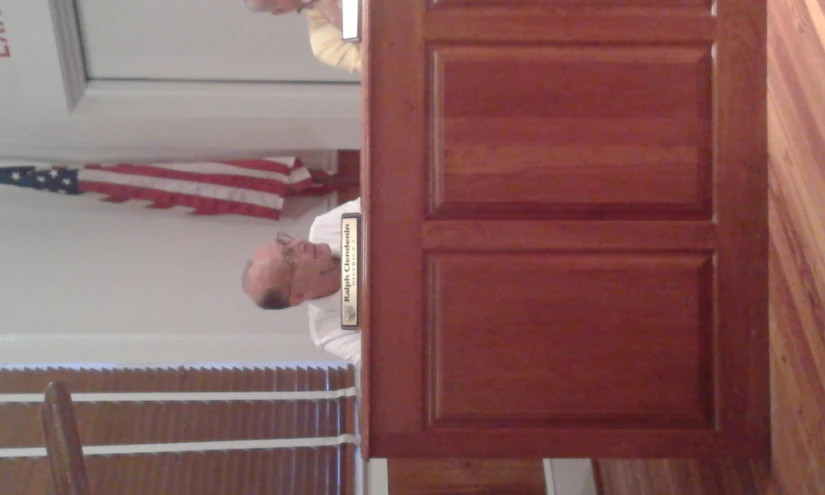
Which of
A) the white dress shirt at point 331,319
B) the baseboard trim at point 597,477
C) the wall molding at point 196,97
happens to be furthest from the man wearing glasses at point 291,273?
the baseboard trim at point 597,477

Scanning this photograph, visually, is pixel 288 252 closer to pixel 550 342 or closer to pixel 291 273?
pixel 291 273

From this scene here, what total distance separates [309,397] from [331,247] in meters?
0.94

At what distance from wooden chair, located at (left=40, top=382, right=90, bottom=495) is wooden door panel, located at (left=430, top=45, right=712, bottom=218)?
2.73 ft

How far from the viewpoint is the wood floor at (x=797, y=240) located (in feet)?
3.67

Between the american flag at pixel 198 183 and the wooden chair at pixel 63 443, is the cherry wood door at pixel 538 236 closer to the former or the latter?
the wooden chair at pixel 63 443

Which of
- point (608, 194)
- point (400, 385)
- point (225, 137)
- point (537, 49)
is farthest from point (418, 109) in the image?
point (225, 137)

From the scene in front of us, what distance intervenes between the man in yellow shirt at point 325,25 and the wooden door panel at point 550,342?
76cm

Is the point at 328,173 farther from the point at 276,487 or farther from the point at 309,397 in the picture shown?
the point at 276,487

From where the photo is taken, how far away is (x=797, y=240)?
1.13 m

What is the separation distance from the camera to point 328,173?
2506 millimetres

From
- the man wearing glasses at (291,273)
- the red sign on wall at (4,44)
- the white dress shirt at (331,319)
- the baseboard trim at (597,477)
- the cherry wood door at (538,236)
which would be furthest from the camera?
the baseboard trim at (597,477)

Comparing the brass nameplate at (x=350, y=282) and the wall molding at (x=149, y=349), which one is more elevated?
the brass nameplate at (x=350, y=282)

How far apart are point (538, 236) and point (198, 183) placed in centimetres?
165

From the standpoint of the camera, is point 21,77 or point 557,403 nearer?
point 557,403
